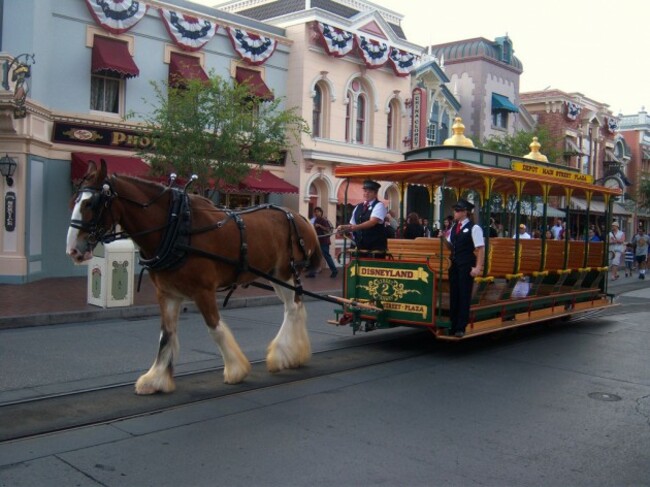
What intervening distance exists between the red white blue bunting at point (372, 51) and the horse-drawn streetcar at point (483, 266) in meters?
13.2

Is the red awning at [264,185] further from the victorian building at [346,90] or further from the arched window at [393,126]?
the arched window at [393,126]

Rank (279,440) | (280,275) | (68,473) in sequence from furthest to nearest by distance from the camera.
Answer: (280,275), (279,440), (68,473)

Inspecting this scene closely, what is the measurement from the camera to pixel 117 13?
17.2 metres

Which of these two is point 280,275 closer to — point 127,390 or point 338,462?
point 127,390

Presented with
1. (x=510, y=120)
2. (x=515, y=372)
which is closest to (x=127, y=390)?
(x=515, y=372)

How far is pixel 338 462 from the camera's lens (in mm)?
4559

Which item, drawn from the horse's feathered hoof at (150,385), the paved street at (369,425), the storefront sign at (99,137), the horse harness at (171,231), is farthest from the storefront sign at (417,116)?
the horse's feathered hoof at (150,385)

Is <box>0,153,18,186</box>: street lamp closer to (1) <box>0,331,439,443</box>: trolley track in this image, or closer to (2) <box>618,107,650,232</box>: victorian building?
(1) <box>0,331,439,443</box>: trolley track

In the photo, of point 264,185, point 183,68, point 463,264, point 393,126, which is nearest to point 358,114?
point 393,126

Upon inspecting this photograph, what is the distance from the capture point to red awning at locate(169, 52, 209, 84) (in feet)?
60.4

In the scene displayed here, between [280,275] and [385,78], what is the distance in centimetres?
1871

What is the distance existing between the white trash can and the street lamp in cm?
465

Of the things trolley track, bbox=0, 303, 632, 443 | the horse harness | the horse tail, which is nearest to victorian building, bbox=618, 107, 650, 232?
trolley track, bbox=0, 303, 632, 443

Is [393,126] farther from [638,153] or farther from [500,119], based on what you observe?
[638,153]
